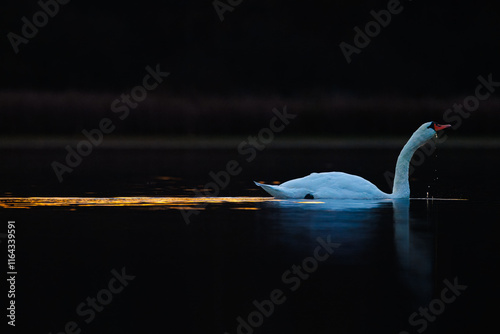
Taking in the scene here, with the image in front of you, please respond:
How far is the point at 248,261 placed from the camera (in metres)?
8.79

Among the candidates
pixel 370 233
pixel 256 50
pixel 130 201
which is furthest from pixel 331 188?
pixel 256 50

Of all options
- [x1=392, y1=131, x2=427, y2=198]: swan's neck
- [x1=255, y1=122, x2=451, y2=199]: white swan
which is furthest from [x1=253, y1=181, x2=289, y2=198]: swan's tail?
[x1=392, y1=131, x2=427, y2=198]: swan's neck

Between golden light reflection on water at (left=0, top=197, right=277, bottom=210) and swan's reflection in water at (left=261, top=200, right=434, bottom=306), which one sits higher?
golden light reflection on water at (left=0, top=197, right=277, bottom=210)

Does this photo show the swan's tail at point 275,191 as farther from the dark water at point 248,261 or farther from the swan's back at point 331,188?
the dark water at point 248,261

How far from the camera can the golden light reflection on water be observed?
1313cm

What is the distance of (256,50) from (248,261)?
115 ft

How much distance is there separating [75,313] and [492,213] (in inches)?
262

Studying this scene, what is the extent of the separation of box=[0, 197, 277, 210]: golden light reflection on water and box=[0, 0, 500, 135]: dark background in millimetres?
21916

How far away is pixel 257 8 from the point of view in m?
45.2

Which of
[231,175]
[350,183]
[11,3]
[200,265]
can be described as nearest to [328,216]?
[350,183]

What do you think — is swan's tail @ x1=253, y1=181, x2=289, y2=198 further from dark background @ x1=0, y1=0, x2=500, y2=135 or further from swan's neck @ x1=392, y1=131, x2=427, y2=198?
dark background @ x1=0, y1=0, x2=500, y2=135

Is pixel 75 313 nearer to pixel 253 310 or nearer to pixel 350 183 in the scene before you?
Answer: pixel 253 310

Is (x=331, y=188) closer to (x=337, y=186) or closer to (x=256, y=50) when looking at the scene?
(x=337, y=186)

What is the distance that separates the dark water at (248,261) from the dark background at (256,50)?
2266 centimetres
